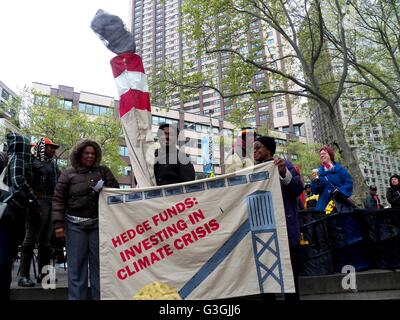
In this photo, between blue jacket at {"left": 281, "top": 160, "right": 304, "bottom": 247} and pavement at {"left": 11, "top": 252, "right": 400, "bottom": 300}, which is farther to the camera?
pavement at {"left": 11, "top": 252, "right": 400, "bottom": 300}

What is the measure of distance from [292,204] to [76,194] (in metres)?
2.26

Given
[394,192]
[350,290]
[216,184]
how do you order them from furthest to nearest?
[394,192] < [350,290] < [216,184]

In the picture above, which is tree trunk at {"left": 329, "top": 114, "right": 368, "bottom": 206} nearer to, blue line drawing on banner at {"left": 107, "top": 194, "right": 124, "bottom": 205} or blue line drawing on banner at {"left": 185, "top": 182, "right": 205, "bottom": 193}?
blue line drawing on banner at {"left": 185, "top": 182, "right": 205, "bottom": 193}

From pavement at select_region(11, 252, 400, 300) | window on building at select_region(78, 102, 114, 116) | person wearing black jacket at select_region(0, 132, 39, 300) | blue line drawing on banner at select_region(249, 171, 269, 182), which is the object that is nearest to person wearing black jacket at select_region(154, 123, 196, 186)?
blue line drawing on banner at select_region(249, 171, 269, 182)

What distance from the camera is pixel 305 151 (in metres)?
39.1

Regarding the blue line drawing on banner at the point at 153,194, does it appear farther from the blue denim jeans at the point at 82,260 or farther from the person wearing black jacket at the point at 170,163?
the blue denim jeans at the point at 82,260

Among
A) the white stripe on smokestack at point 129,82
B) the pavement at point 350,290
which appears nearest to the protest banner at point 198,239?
the pavement at point 350,290

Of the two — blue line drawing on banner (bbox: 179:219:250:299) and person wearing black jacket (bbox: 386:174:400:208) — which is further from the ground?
person wearing black jacket (bbox: 386:174:400:208)

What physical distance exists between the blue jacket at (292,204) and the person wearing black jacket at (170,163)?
1.20m

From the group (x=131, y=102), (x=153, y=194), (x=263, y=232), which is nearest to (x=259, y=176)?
(x=263, y=232)

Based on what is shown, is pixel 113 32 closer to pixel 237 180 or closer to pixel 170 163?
pixel 170 163

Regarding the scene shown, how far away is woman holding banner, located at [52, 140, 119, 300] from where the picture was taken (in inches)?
128

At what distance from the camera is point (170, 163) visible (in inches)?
157
